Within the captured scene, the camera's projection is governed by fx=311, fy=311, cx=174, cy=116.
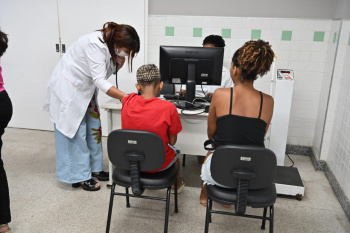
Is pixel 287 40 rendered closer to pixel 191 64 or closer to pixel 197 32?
pixel 197 32

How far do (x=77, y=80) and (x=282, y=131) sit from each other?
5.92 ft

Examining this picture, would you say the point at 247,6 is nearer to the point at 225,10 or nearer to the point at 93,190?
the point at 225,10

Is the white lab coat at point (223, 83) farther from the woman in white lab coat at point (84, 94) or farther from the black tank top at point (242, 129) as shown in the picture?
the black tank top at point (242, 129)

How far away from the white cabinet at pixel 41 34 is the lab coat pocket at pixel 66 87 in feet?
4.26

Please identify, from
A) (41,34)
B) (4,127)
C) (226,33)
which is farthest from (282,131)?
(41,34)

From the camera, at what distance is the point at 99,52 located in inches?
87.5

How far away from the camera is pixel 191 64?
7.83 ft

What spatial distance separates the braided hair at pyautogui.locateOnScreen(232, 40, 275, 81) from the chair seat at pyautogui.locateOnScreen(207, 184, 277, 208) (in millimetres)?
639

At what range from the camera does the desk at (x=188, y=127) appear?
7.92 ft

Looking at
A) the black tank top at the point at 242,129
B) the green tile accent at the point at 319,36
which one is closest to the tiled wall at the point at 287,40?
the green tile accent at the point at 319,36

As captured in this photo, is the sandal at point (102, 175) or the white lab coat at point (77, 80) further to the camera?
the sandal at point (102, 175)

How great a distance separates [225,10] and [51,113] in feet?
6.89

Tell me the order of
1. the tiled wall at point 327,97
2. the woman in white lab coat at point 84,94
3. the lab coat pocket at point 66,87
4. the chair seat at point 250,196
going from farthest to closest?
the tiled wall at point 327,97
the lab coat pocket at point 66,87
the woman in white lab coat at point 84,94
the chair seat at point 250,196

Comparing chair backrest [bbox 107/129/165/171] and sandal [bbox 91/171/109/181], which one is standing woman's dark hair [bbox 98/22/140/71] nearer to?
chair backrest [bbox 107/129/165/171]
